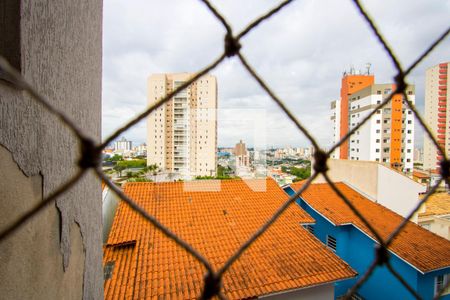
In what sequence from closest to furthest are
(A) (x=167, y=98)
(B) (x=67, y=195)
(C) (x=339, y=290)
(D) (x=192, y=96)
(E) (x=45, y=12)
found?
(A) (x=167, y=98) < (E) (x=45, y=12) < (B) (x=67, y=195) < (C) (x=339, y=290) < (D) (x=192, y=96)

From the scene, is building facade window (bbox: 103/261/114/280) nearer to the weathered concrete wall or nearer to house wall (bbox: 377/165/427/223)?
the weathered concrete wall

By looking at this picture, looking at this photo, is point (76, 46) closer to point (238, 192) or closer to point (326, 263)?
point (326, 263)

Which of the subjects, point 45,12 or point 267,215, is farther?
point 267,215

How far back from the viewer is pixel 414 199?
801cm

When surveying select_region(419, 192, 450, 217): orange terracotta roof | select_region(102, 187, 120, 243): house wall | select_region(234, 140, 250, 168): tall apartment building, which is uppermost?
select_region(234, 140, 250, 168): tall apartment building

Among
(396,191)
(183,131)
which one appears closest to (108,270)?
(396,191)

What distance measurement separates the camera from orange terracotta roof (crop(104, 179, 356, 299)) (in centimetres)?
339

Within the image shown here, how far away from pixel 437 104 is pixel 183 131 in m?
28.4

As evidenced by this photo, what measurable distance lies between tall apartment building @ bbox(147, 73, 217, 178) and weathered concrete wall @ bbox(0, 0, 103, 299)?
459 inches

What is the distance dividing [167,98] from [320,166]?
14.2 inches

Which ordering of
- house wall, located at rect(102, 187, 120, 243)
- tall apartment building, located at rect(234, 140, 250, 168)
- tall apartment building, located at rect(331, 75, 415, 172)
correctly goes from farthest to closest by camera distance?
tall apartment building, located at rect(331, 75, 415, 172), tall apartment building, located at rect(234, 140, 250, 168), house wall, located at rect(102, 187, 120, 243)

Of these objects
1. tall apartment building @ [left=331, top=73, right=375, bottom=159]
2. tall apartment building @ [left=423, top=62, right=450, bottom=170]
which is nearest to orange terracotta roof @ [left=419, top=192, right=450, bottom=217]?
tall apartment building @ [left=331, top=73, right=375, bottom=159]

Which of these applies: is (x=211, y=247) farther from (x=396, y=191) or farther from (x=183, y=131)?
(x=183, y=131)

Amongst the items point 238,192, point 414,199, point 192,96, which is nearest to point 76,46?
point 238,192
